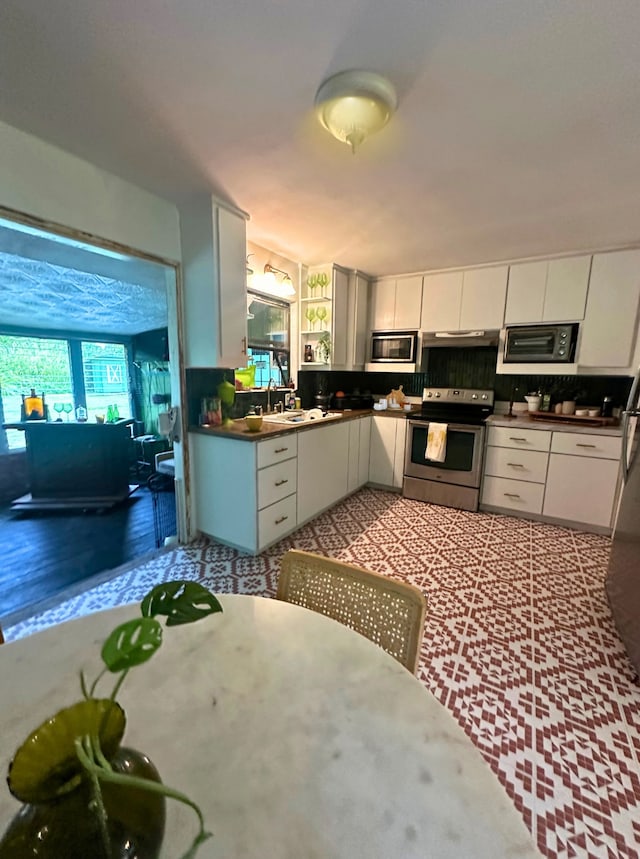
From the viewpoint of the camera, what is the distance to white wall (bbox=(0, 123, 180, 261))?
5.28ft

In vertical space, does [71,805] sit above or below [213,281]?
below

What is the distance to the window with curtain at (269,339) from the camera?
3.28m

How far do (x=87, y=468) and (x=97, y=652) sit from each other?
3.86m

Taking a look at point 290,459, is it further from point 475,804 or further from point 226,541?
point 475,804

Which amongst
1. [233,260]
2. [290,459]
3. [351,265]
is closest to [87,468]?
[290,459]

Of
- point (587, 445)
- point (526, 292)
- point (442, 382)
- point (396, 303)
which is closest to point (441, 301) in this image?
point (396, 303)

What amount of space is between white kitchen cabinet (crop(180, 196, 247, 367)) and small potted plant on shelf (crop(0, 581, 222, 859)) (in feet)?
7.24

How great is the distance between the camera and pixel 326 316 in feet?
11.8

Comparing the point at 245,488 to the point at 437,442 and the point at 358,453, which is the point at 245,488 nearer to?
the point at 358,453

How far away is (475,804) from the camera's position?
50 centimetres

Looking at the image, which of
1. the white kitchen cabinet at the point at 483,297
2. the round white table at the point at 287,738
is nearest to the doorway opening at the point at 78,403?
the round white table at the point at 287,738

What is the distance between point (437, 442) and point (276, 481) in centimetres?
160

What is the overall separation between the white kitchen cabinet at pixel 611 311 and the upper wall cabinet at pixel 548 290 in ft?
0.24

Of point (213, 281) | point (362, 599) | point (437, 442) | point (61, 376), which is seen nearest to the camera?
point (362, 599)
